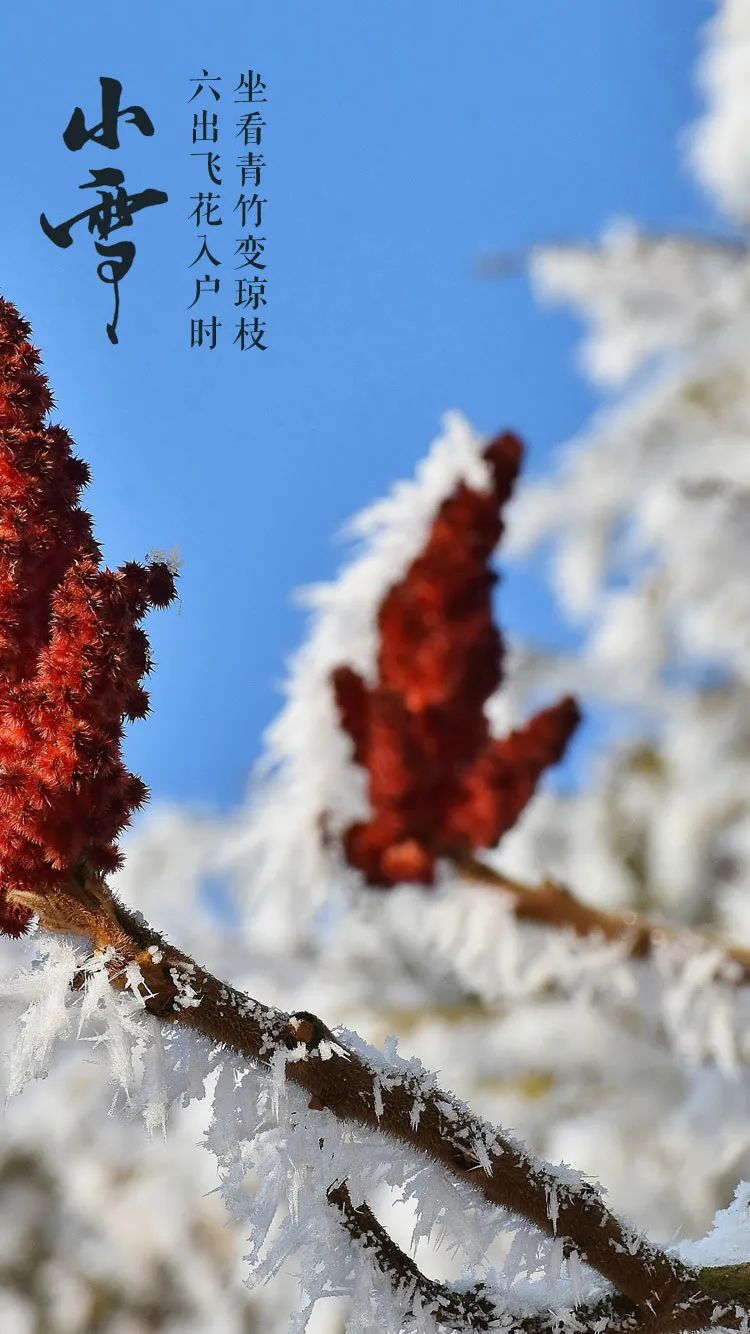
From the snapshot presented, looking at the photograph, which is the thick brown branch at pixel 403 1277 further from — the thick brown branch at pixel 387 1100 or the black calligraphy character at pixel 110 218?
the black calligraphy character at pixel 110 218

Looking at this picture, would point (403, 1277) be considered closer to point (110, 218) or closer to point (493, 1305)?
point (493, 1305)

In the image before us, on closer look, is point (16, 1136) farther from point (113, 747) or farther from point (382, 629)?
point (113, 747)

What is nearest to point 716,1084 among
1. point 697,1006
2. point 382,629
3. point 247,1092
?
point 697,1006

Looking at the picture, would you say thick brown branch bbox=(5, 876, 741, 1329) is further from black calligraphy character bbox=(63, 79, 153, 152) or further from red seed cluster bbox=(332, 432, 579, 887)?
black calligraphy character bbox=(63, 79, 153, 152)

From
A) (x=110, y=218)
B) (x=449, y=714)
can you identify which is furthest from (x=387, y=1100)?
(x=110, y=218)

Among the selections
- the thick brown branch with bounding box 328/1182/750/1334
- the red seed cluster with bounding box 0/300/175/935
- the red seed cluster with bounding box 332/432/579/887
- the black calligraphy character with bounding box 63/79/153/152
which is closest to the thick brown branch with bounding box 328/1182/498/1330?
the thick brown branch with bounding box 328/1182/750/1334

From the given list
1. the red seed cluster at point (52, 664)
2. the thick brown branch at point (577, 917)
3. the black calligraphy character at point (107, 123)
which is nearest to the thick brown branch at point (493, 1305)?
the red seed cluster at point (52, 664)
